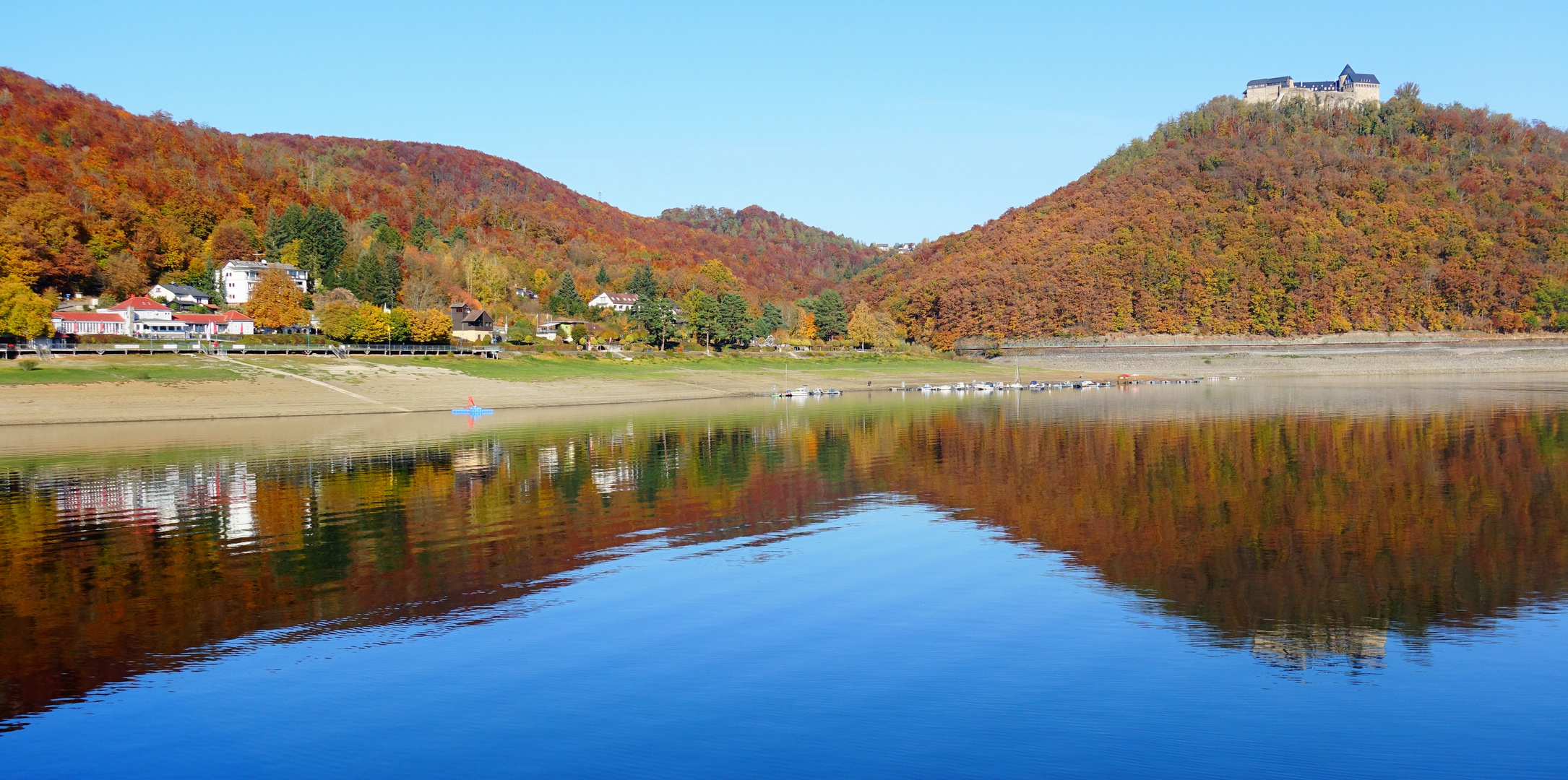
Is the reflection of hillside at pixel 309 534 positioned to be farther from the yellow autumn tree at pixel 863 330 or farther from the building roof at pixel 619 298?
the building roof at pixel 619 298

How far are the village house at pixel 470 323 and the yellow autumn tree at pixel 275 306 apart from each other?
611 inches

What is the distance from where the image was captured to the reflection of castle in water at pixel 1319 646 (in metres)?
13.0

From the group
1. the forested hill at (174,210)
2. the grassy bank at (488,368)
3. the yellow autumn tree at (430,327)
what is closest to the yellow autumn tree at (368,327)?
the yellow autumn tree at (430,327)

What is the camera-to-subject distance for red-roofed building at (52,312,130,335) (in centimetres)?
8631

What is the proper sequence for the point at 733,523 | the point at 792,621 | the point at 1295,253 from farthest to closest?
the point at 1295,253
the point at 733,523
the point at 792,621

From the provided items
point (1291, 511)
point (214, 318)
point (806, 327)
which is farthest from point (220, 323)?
point (1291, 511)

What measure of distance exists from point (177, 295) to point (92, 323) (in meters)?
22.7

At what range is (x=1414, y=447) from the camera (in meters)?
37.7

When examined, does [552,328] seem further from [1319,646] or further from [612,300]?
[1319,646]

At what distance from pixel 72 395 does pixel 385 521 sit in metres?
42.3

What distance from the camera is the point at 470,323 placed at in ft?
378

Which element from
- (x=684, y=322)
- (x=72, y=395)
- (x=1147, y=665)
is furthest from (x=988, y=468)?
(x=684, y=322)

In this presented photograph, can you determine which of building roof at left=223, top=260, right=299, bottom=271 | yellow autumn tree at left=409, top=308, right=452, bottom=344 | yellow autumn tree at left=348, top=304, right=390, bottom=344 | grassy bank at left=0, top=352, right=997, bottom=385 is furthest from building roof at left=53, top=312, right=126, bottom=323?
building roof at left=223, top=260, right=299, bottom=271

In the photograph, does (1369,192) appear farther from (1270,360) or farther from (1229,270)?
(1270,360)
